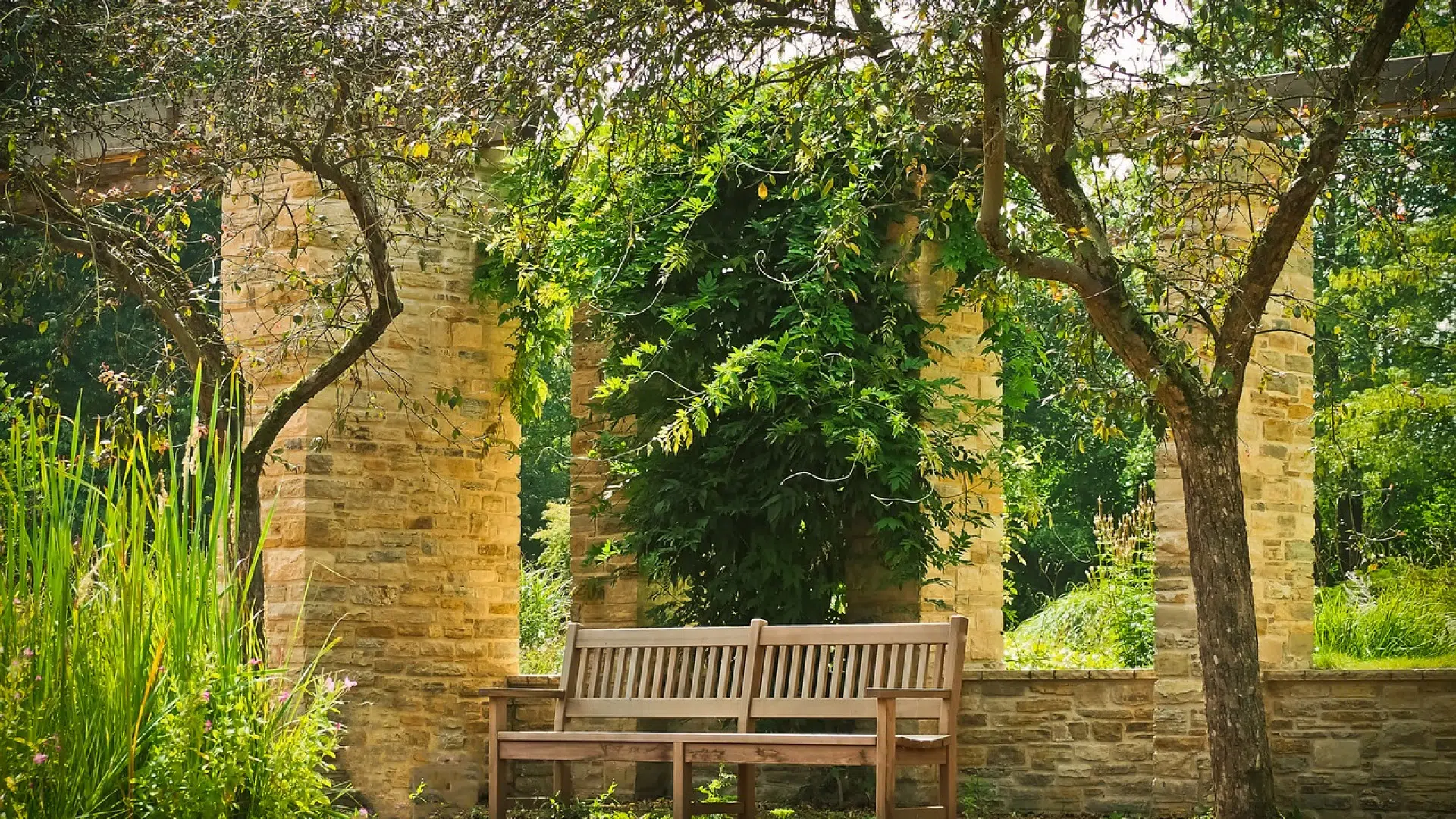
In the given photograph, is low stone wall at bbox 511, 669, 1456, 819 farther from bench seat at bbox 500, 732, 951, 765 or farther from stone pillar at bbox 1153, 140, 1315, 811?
bench seat at bbox 500, 732, 951, 765

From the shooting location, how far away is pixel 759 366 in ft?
22.2

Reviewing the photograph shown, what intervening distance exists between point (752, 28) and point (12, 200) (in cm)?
415

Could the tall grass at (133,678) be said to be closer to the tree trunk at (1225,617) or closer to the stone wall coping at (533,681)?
the tree trunk at (1225,617)

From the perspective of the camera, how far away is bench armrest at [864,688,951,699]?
4.76 m

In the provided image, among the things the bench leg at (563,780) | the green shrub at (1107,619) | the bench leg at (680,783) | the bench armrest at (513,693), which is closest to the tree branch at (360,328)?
the bench armrest at (513,693)

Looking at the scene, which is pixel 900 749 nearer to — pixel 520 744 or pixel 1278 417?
A: pixel 520 744

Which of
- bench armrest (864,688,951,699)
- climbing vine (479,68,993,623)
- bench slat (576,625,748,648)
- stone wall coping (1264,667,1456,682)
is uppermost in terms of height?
climbing vine (479,68,993,623)

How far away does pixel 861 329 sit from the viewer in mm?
7180

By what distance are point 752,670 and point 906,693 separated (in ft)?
3.37

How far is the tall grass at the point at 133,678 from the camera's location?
279cm

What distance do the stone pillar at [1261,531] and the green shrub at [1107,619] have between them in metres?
1.06

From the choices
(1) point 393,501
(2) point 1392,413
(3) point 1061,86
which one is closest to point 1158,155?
(3) point 1061,86

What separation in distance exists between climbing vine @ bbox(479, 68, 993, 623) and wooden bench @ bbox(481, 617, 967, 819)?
73 centimetres

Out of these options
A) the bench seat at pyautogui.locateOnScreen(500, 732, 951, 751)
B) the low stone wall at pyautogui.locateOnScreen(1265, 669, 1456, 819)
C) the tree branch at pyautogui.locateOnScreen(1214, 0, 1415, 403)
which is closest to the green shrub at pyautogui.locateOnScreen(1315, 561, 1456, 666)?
the low stone wall at pyautogui.locateOnScreen(1265, 669, 1456, 819)
